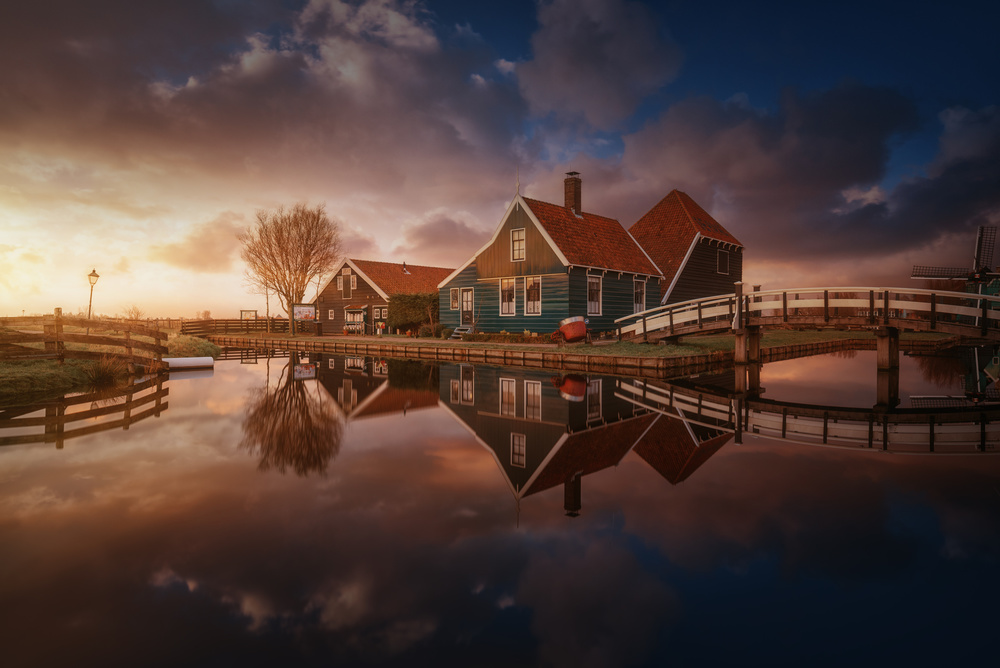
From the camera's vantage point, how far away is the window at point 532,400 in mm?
12021

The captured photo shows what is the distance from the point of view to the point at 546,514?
5961 mm

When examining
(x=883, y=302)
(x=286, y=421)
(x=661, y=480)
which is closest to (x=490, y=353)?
(x=286, y=421)

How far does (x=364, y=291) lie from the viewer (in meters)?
42.5

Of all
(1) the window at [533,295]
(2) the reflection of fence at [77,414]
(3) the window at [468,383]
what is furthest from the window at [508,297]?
(2) the reflection of fence at [77,414]

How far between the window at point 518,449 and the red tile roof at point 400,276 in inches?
1263

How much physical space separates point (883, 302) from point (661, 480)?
15165mm

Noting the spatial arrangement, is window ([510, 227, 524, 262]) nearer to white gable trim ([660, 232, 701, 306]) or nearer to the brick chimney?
the brick chimney

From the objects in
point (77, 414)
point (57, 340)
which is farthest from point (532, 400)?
point (57, 340)

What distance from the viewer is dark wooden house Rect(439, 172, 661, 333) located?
26703 millimetres

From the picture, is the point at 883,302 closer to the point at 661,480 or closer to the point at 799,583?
the point at 661,480

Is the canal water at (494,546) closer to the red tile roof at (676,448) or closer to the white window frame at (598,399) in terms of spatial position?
the red tile roof at (676,448)

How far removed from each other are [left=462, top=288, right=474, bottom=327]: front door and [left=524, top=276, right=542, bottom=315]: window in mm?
4014

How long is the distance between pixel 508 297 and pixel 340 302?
2084 cm

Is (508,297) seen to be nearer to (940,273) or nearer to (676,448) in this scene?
(676,448)
